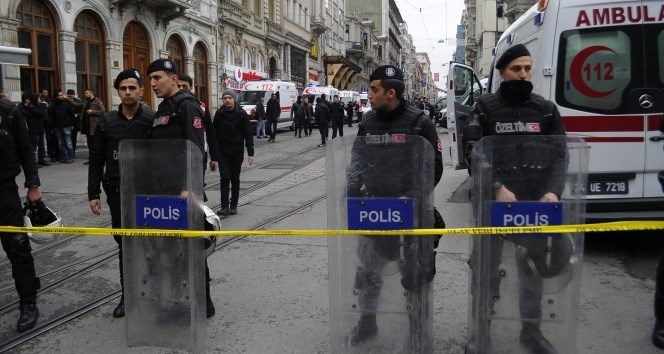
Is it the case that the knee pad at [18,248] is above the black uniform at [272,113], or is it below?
below

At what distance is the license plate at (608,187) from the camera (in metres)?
5.64

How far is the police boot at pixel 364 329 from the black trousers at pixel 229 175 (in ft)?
17.2

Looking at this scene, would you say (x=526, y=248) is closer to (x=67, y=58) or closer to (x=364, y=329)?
(x=364, y=329)

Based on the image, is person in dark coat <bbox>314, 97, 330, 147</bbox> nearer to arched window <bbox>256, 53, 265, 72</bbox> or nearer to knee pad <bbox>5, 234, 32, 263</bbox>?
knee pad <bbox>5, 234, 32, 263</bbox>

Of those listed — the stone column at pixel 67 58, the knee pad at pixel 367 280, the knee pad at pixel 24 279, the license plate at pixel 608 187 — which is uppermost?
the stone column at pixel 67 58

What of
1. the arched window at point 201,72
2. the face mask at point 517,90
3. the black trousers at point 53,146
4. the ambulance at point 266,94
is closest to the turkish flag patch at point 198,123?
the face mask at point 517,90

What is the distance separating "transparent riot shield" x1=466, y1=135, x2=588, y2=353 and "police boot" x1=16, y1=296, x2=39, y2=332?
122 inches

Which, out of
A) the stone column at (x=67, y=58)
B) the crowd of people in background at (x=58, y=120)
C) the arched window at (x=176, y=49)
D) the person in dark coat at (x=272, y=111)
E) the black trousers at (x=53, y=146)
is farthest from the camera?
the arched window at (x=176, y=49)

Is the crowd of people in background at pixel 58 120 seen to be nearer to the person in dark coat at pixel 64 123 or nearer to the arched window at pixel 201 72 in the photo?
the person in dark coat at pixel 64 123

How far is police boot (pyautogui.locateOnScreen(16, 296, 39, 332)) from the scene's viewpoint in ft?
13.6

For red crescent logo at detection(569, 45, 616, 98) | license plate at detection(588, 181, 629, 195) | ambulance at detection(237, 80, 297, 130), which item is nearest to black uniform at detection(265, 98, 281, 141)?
ambulance at detection(237, 80, 297, 130)

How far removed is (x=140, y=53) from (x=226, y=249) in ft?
59.3

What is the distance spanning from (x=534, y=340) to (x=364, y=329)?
3.18 ft

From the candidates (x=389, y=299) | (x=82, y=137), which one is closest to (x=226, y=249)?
(x=389, y=299)
